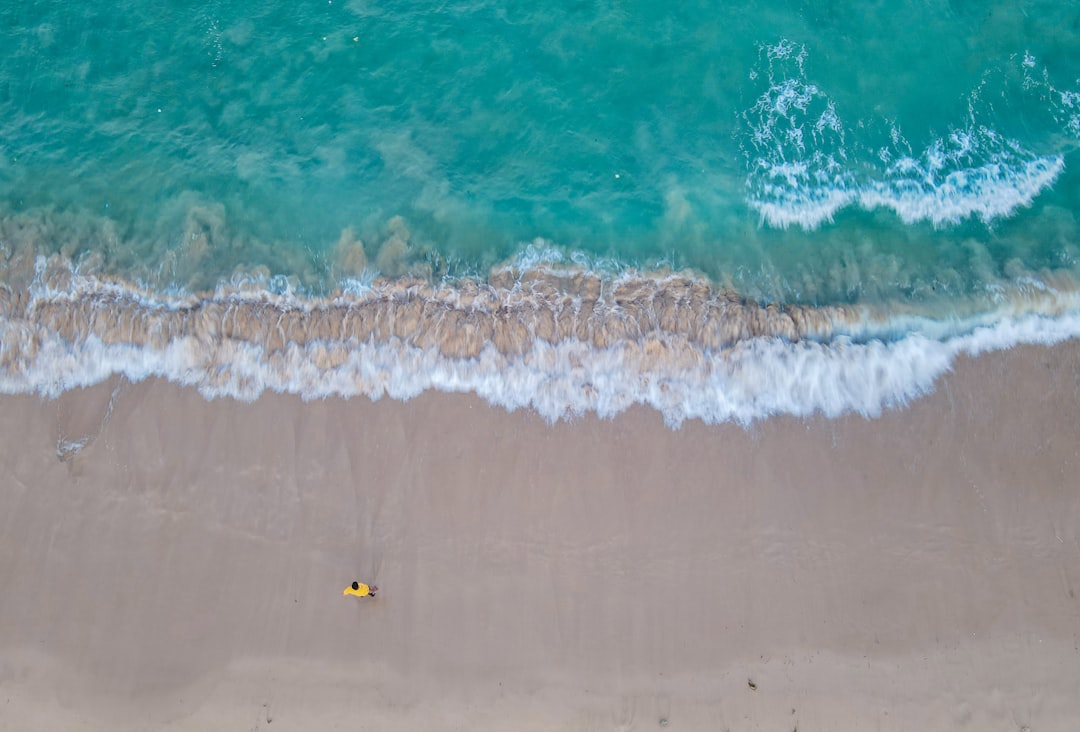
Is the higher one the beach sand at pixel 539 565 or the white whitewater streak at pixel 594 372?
the white whitewater streak at pixel 594 372

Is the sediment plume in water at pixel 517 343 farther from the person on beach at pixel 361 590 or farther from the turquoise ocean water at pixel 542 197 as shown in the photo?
the person on beach at pixel 361 590

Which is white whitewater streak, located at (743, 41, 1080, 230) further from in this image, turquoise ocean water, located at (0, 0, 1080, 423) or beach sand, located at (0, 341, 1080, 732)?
beach sand, located at (0, 341, 1080, 732)

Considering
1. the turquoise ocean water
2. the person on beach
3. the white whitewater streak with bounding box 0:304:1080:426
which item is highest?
the turquoise ocean water

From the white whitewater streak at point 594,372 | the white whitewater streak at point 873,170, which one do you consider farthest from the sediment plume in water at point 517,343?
the white whitewater streak at point 873,170

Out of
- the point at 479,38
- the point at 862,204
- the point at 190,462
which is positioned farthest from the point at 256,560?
the point at 862,204

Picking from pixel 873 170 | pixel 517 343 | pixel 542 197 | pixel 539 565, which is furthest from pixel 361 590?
pixel 873 170

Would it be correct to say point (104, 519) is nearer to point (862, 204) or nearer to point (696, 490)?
point (696, 490)

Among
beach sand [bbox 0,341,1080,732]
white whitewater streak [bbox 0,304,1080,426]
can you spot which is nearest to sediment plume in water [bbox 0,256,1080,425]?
white whitewater streak [bbox 0,304,1080,426]
